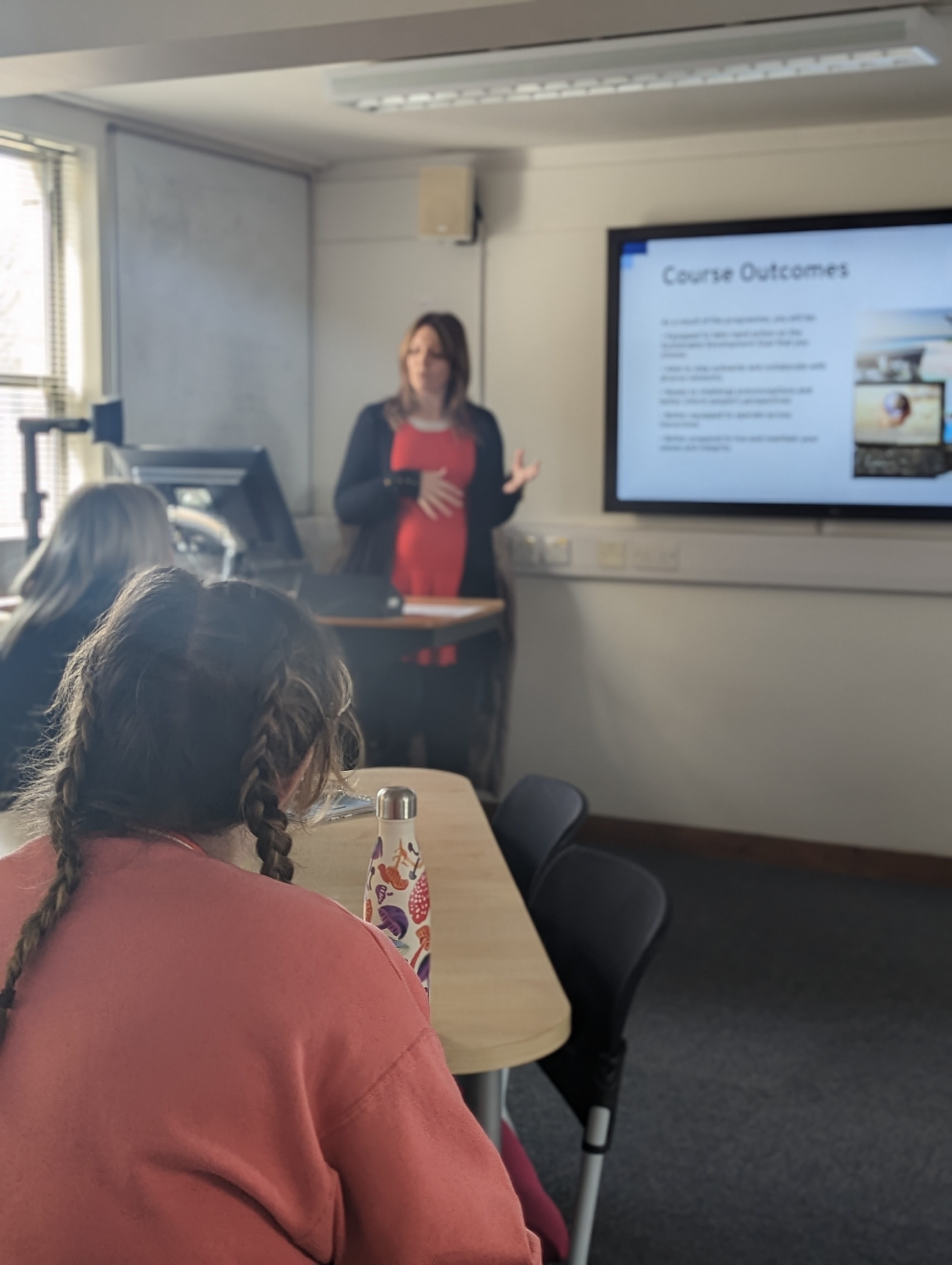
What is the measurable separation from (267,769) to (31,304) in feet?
10.5

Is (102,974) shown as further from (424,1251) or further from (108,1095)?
(424,1251)

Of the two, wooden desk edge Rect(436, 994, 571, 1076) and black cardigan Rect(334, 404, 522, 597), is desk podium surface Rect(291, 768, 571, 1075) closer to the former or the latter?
wooden desk edge Rect(436, 994, 571, 1076)

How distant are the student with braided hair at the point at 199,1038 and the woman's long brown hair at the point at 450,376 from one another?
3.09 m

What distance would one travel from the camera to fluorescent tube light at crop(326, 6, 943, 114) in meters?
3.00

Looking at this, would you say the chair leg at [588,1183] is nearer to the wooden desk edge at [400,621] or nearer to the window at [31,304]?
the wooden desk edge at [400,621]

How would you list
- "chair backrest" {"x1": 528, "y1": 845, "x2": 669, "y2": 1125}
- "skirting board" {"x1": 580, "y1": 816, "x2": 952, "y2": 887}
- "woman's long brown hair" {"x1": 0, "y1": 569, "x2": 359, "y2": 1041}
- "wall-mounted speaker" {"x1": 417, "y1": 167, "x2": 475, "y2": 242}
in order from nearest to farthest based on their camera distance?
"woman's long brown hair" {"x1": 0, "y1": 569, "x2": 359, "y2": 1041}, "chair backrest" {"x1": 528, "y1": 845, "x2": 669, "y2": 1125}, "skirting board" {"x1": 580, "y1": 816, "x2": 952, "y2": 887}, "wall-mounted speaker" {"x1": 417, "y1": 167, "x2": 475, "y2": 242}

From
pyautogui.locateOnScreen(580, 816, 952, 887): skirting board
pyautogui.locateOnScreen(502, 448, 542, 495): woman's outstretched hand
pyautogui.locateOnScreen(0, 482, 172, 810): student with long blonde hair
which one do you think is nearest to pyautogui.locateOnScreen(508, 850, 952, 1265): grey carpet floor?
pyautogui.locateOnScreen(580, 816, 952, 887): skirting board

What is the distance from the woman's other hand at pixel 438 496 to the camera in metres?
4.01

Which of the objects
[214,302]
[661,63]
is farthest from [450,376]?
[661,63]

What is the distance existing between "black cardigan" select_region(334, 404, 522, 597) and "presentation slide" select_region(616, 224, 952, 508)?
1.78 ft

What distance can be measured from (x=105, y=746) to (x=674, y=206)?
3.73 m

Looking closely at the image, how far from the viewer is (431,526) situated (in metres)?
4.11

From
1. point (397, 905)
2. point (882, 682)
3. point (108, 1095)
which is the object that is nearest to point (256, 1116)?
point (108, 1095)

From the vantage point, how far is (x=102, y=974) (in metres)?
0.86
